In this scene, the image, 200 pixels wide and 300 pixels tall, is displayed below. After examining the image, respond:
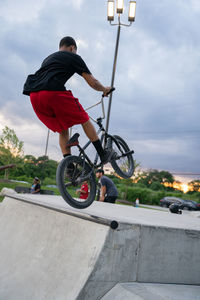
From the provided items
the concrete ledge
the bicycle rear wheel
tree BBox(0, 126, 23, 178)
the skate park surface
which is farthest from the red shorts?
tree BBox(0, 126, 23, 178)

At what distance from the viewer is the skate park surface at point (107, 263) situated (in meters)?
2.75

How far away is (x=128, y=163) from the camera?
15.4 ft

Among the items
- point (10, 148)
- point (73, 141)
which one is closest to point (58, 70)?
point (73, 141)

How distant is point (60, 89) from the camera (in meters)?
3.25

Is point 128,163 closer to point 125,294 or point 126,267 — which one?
point 126,267

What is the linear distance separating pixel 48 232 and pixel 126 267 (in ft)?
4.74

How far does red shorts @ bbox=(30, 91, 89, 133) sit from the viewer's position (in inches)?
127

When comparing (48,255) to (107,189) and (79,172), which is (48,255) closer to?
(79,172)

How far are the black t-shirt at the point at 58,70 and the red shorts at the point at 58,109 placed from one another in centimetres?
8

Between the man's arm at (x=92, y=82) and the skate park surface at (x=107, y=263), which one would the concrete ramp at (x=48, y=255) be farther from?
the man's arm at (x=92, y=82)

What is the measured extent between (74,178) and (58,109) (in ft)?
3.09

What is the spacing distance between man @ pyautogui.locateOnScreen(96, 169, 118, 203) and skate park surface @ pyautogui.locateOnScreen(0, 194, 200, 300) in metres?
4.21

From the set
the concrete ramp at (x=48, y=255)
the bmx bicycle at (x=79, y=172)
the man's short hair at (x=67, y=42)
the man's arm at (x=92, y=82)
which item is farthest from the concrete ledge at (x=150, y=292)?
the man's short hair at (x=67, y=42)

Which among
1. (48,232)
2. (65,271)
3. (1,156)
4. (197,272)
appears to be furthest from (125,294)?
(1,156)
